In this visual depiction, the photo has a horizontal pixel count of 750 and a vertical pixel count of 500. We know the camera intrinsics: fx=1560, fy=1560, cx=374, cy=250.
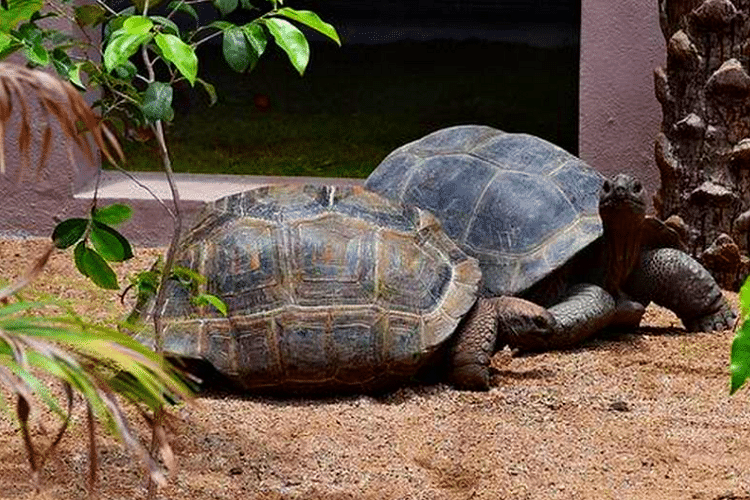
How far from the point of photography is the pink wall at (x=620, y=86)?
6.52 metres

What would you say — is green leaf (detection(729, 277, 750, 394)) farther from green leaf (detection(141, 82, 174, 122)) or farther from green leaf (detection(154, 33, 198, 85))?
green leaf (detection(141, 82, 174, 122))

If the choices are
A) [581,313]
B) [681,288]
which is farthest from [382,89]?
[581,313]

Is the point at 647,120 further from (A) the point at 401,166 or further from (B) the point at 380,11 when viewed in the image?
(B) the point at 380,11

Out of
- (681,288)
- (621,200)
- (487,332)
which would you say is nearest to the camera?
(487,332)

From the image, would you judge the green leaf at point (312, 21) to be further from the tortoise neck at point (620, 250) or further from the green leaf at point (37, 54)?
the tortoise neck at point (620, 250)

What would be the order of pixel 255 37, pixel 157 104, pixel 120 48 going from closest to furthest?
pixel 120 48, pixel 255 37, pixel 157 104

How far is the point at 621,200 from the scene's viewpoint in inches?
202

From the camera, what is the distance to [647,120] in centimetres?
656

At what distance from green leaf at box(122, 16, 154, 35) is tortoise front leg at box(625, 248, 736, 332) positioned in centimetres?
300

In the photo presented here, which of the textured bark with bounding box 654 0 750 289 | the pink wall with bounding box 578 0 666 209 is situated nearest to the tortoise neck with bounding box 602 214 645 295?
the textured bark with bounding box 654 0 750 289

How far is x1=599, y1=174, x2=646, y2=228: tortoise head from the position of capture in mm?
5129

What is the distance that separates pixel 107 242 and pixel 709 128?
3.23 meters

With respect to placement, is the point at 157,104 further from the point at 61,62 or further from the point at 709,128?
the point at 709,128

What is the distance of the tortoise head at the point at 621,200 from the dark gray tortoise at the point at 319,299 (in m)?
0.59
